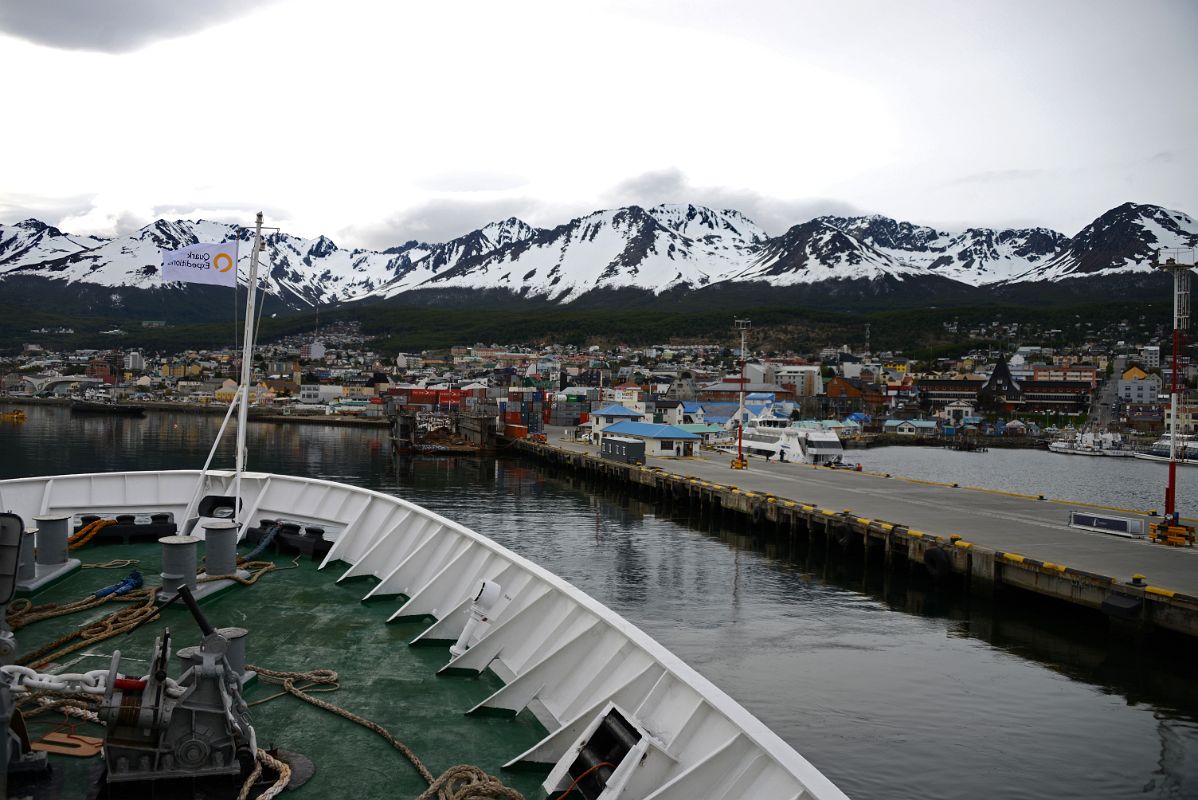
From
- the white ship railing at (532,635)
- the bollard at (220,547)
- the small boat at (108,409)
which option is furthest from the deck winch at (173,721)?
the small boat at (108,409)

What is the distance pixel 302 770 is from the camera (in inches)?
175

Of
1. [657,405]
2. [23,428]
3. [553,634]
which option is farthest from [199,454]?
[553,634]

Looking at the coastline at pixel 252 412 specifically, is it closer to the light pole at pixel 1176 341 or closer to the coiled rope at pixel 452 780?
the light pole at pixel 1176 341

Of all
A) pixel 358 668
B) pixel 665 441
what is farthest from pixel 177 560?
pixel 665 441

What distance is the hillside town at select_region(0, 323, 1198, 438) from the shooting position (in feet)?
289

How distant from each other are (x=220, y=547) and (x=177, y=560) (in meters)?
1.00

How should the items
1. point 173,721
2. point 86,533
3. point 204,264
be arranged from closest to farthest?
point 173,721 → point 204,264 → point 86,533

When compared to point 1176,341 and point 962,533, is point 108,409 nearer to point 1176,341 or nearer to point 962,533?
point 962,533

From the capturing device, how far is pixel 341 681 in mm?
5898

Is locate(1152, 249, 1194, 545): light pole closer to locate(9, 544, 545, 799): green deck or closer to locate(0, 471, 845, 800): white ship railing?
locate(0, 471, 845, 800): white ship railing

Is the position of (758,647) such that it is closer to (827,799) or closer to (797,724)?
(797,724)

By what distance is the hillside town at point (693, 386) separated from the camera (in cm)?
8800

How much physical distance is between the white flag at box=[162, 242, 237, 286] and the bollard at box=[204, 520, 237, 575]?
239 cm

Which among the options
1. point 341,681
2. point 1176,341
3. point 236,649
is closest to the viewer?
point 236,649
